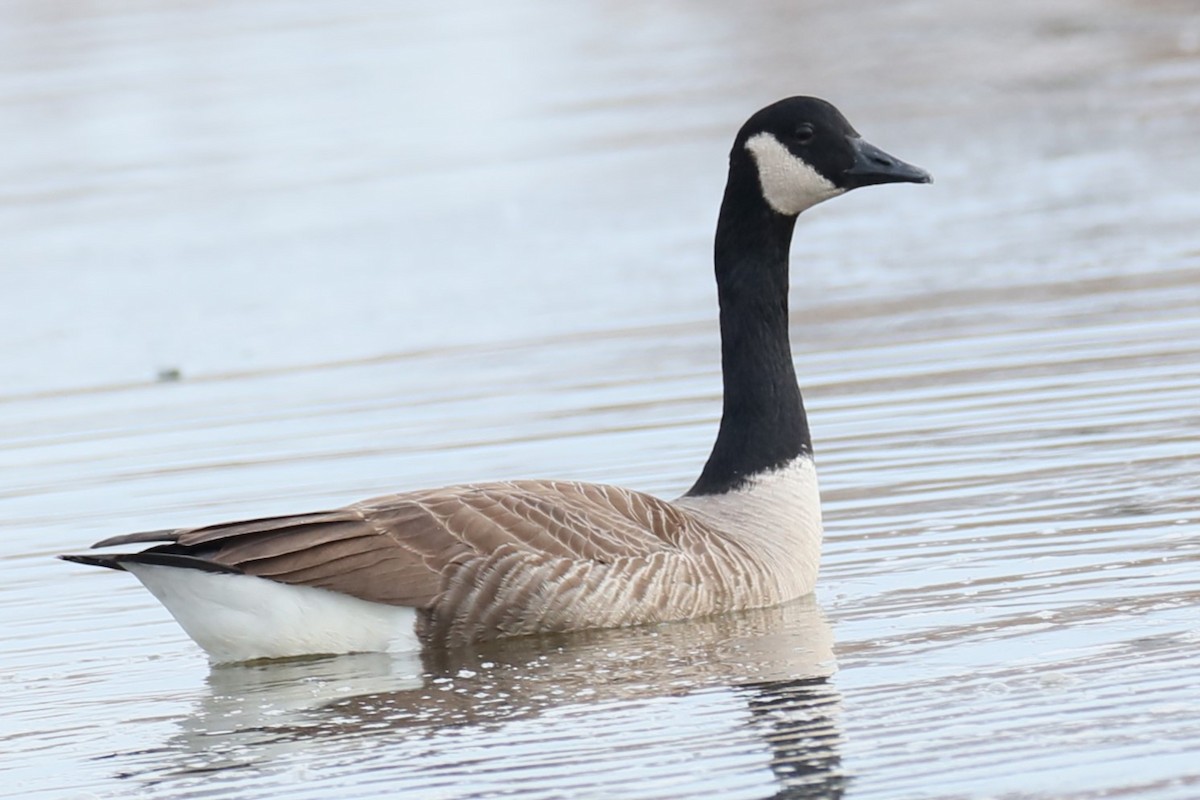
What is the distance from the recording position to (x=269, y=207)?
63.0ft

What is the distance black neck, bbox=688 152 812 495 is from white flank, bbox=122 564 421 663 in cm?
161

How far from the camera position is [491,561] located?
299 inches

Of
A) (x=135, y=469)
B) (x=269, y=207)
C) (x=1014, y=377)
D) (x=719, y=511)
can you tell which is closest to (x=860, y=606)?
(x=719, y=511)

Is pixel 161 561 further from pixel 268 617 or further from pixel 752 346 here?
pixel 752 346

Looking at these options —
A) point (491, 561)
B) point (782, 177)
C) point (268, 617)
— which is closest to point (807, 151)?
point (782, 177)

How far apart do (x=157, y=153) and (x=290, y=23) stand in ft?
40.7

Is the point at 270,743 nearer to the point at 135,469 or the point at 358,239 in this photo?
the point at 135,469

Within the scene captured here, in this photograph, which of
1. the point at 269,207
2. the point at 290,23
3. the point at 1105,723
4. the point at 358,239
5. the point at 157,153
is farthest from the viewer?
the point at 290,23

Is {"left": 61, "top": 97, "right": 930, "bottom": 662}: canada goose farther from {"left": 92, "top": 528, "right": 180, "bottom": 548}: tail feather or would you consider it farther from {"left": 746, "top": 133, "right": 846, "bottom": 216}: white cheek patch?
{"left": 746, "top": 133, "right": 846, "bottom": 216}: white cheek patch

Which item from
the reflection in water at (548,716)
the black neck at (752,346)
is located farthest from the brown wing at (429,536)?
the black neck at (752,346)

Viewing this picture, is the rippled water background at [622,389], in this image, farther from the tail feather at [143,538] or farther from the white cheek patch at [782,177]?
the white cheek patch at [782,177]

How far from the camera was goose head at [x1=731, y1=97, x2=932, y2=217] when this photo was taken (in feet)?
28.5

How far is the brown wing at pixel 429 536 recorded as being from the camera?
734 cm

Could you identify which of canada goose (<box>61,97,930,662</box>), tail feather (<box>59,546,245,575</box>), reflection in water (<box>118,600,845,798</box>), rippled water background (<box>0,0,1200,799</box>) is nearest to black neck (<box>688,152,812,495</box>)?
canada goose (<box>61,97,930,662</box>)
